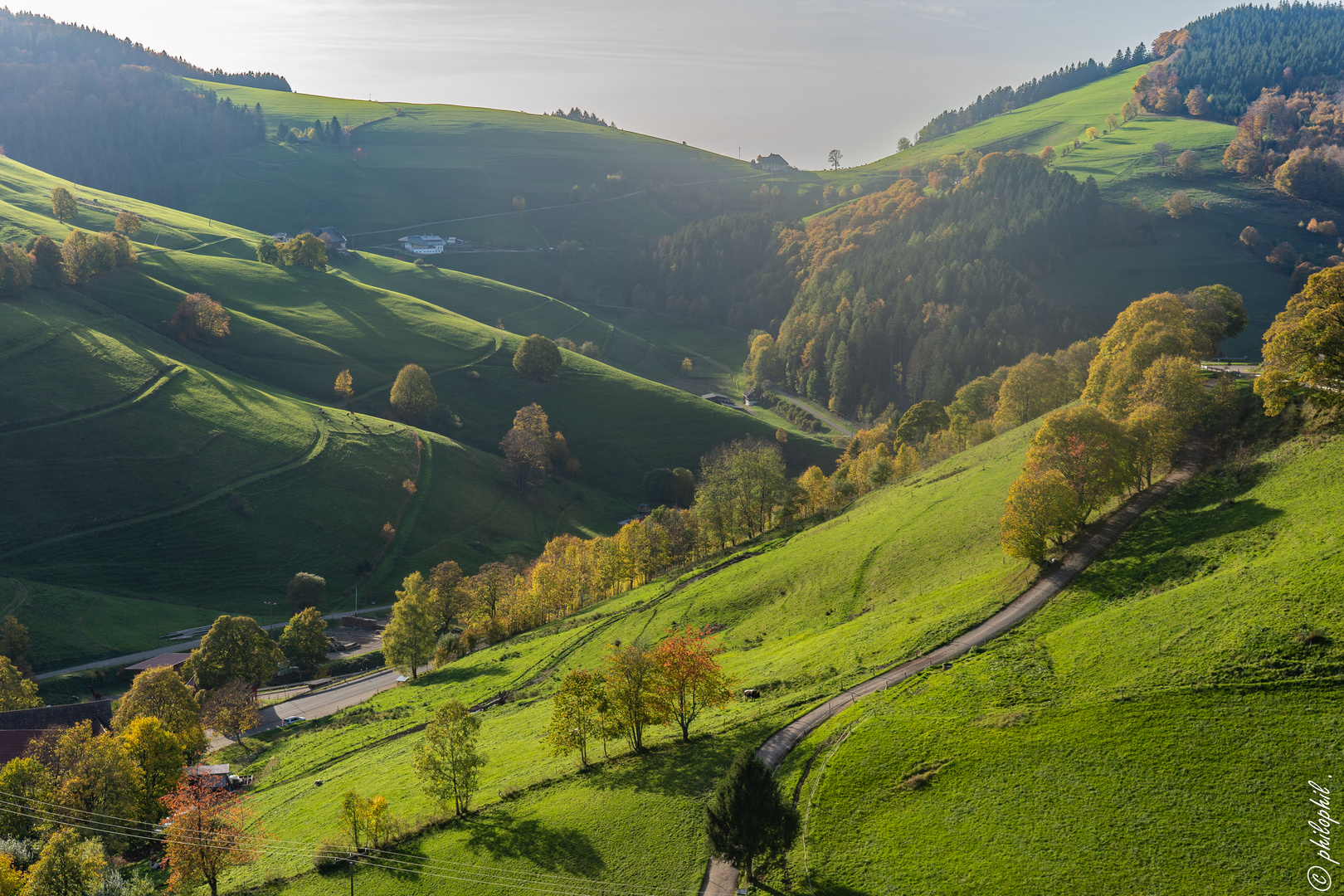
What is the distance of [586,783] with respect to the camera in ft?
148

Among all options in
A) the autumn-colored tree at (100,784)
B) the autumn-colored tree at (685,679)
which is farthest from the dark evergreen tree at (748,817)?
the autumn-colored tree at (100,784)

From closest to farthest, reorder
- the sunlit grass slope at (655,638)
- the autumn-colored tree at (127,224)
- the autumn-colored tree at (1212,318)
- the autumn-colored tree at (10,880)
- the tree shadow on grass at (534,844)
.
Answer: the tree shadow on grass at (534,844)
the sunlit grass slope at (655,638)
the autumn-colored tree at (10,880)
the autumn-colored tree at (1212,318)
the autumn-colored tree at (127,224)

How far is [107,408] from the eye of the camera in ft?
393

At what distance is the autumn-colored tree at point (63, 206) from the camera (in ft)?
611

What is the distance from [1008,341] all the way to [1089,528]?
152 m

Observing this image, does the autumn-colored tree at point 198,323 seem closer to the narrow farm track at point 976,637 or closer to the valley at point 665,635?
the valley at point 665,635

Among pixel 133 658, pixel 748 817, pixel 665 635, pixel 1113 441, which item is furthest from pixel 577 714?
pixel 133 658

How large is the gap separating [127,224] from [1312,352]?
232m

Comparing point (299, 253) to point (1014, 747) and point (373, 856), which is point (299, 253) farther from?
point (1014, 747)

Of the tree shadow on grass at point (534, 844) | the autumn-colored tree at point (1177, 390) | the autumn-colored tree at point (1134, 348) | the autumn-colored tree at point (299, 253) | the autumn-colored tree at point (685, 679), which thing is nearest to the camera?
the tree shadow on grass at point (534, 844)

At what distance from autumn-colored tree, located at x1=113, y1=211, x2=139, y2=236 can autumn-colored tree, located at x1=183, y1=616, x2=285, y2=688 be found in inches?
6172

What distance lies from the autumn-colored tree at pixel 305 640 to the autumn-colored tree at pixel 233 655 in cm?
834

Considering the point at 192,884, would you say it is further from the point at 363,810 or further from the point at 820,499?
the point at 820,499

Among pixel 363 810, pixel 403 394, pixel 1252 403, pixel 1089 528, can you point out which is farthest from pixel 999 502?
pixel 403 394
